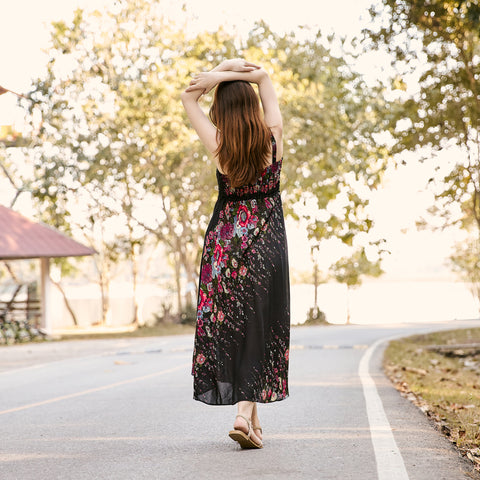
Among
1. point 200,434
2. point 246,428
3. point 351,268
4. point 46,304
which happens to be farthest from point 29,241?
point 351,268

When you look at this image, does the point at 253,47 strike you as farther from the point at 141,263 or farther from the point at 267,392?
the point at 141,263

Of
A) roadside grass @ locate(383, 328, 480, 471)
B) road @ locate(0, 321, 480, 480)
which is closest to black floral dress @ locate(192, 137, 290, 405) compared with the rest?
road @ locate(0, 321, 480, 480)

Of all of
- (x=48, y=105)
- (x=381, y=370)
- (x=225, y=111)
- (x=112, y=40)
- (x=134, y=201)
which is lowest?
(x=381, y=370)

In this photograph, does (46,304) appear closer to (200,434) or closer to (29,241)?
(29,241)

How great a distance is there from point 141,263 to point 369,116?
3129 cm

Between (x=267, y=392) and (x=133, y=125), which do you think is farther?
(x=133, y=125)

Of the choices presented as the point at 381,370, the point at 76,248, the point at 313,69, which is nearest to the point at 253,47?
the point at 313,69

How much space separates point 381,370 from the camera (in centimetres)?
1111

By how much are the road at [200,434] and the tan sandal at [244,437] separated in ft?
0.19

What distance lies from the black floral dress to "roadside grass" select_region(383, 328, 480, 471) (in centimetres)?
133

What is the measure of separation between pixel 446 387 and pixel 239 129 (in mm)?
5459

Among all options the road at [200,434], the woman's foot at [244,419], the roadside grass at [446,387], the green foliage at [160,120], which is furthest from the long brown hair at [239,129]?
the green foliage at [160,120]

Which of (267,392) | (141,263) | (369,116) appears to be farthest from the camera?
(141,263)

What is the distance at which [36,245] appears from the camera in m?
23.9
